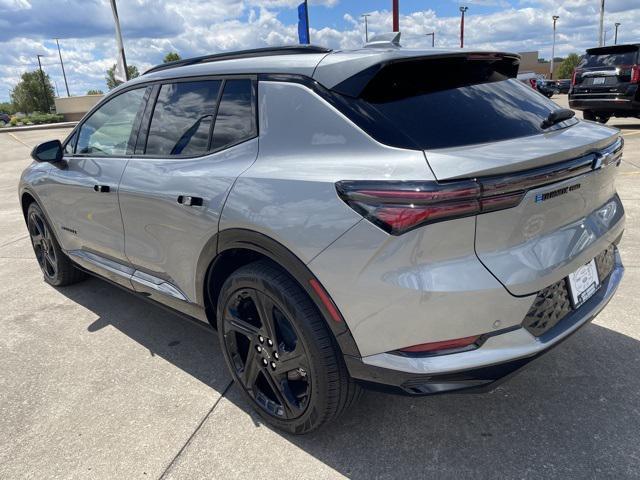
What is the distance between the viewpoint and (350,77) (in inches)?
83.1

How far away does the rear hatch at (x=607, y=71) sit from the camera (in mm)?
11695

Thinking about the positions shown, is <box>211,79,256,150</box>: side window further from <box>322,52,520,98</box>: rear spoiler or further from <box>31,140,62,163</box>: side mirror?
<box>31,140,62,163</box>: side mirror

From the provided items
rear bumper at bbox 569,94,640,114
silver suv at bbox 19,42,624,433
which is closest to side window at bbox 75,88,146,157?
silver suv at bbox 19,42,624,433

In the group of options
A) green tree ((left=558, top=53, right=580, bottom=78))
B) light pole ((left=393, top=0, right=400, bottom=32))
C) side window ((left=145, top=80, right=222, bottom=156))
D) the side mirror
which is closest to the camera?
side window ((left=145, top=80, right=222, bottom=156))

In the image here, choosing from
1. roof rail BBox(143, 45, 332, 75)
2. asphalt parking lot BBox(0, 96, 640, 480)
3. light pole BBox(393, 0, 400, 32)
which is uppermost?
light pole BBox(393, 0, 400, 32)

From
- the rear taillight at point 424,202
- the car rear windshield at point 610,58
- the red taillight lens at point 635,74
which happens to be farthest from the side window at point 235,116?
the car rear windshield at point 610,58

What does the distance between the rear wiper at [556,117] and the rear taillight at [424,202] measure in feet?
2.15

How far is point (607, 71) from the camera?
474 inches

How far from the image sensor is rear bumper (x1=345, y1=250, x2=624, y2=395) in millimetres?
1905

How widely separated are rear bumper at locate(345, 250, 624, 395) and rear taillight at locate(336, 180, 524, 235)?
1.64 feet

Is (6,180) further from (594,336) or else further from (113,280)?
(594,336)

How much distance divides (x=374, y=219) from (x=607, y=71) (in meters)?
12.7

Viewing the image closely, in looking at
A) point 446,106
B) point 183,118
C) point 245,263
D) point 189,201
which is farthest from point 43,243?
point 446,106

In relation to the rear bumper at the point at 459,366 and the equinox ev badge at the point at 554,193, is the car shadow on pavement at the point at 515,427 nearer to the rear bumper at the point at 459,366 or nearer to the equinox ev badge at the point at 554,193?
the rear bumper at the point at 459,366
